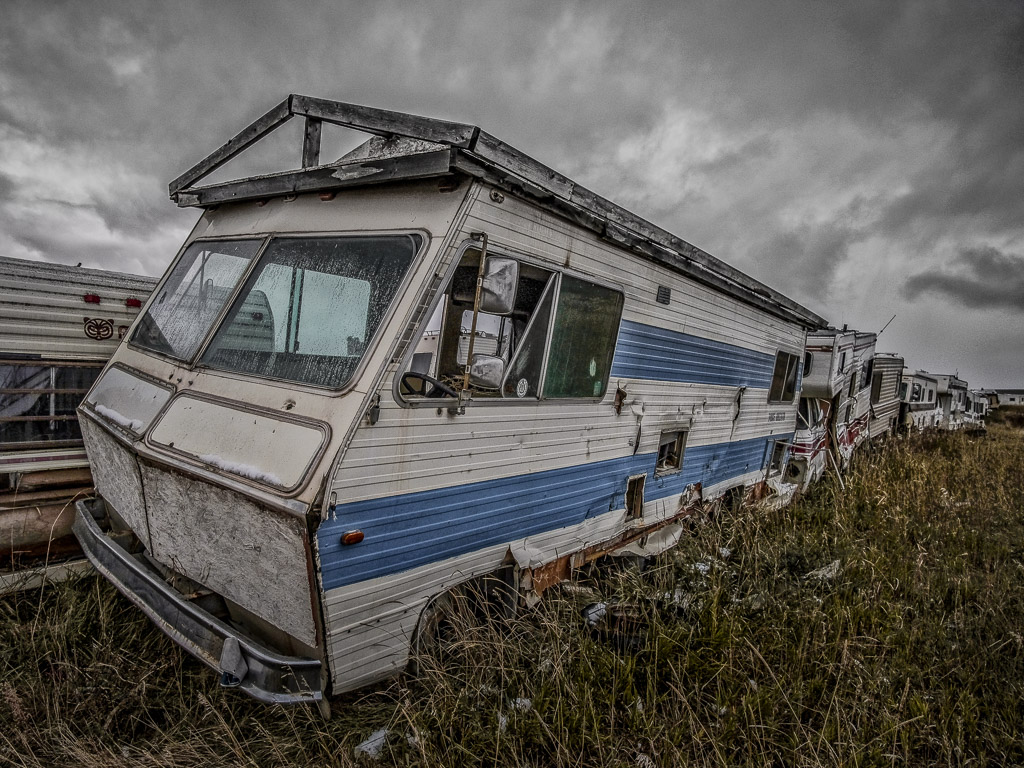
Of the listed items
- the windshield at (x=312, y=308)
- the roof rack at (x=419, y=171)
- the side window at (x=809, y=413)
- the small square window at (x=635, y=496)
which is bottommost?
the small square window at (x=635, y=496)

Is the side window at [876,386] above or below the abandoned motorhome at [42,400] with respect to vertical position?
above

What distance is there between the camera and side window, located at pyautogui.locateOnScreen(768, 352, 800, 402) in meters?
6.45

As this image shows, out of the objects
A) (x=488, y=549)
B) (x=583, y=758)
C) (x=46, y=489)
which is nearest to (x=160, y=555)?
(x=46, y=489)

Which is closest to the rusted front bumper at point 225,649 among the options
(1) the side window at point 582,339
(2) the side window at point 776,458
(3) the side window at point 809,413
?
(1) the side window at point 582,339

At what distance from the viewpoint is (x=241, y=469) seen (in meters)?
2.30

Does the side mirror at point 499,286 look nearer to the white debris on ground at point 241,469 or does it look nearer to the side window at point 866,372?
the white debris on ground at point 241,469

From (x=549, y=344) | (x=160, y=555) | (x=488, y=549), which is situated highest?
(x=549, y=344)

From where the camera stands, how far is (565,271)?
3.15 meters

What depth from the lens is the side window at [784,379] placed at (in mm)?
6449

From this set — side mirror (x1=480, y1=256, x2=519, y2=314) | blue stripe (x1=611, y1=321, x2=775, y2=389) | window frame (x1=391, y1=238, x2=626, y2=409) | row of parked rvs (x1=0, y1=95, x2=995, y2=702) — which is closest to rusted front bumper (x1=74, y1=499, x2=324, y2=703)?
row of parked rvs (x1=0, y1=95, x2=995, y2=702)

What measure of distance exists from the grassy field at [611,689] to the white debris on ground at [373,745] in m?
0.02

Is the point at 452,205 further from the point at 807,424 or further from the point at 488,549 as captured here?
the point at 807,424

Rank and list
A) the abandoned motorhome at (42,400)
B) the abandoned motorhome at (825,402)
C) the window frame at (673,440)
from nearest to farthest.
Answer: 1. the abandoned motorhome at (42,400)
2. the window frame at (673,440)
3. the abandoned motorhome at (825,402)

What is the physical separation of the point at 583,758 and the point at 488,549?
1.00 meters
